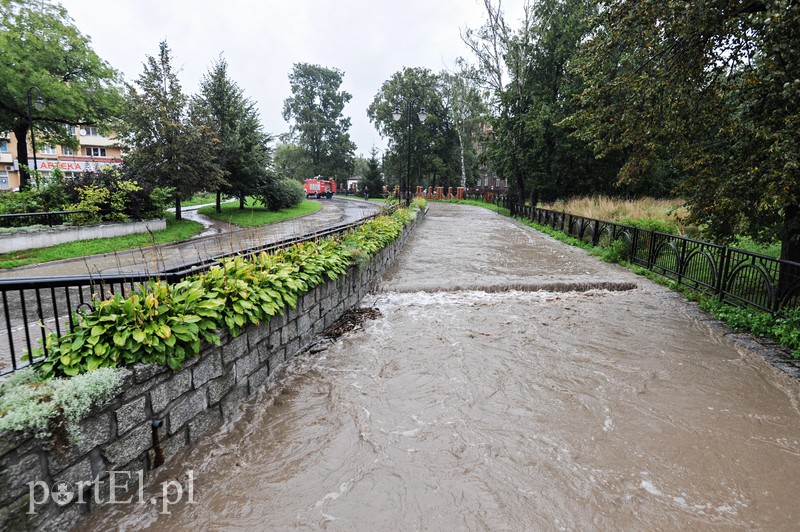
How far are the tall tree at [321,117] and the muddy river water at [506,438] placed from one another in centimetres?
6156

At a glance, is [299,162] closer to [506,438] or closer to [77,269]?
[77,269]

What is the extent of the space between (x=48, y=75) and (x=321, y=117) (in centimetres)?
4439

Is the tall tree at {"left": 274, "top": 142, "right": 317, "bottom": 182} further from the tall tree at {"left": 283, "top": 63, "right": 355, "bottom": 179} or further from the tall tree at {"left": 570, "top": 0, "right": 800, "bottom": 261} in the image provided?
the tall tree at {"left": 570, "top": 0, "right": 800, "bottom": 261}

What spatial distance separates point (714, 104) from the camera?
6512mm

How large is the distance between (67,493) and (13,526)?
295mm

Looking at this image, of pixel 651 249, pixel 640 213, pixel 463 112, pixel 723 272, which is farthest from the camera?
pixel 463 112

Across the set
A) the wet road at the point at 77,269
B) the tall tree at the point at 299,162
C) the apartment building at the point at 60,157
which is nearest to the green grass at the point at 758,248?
the wet road at the point at 77,269

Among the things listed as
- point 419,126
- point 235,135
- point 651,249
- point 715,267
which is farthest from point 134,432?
point 419,126

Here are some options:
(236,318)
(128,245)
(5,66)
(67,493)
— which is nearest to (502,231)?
(128,245)

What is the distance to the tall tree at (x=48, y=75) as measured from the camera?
2144 centimetres

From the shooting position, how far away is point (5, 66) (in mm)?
20969

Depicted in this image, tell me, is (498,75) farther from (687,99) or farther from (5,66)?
(5,66)

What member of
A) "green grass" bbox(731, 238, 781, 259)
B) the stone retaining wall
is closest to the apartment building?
the stone retaining wall

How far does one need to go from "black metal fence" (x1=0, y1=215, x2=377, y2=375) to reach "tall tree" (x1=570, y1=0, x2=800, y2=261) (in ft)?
18.7
